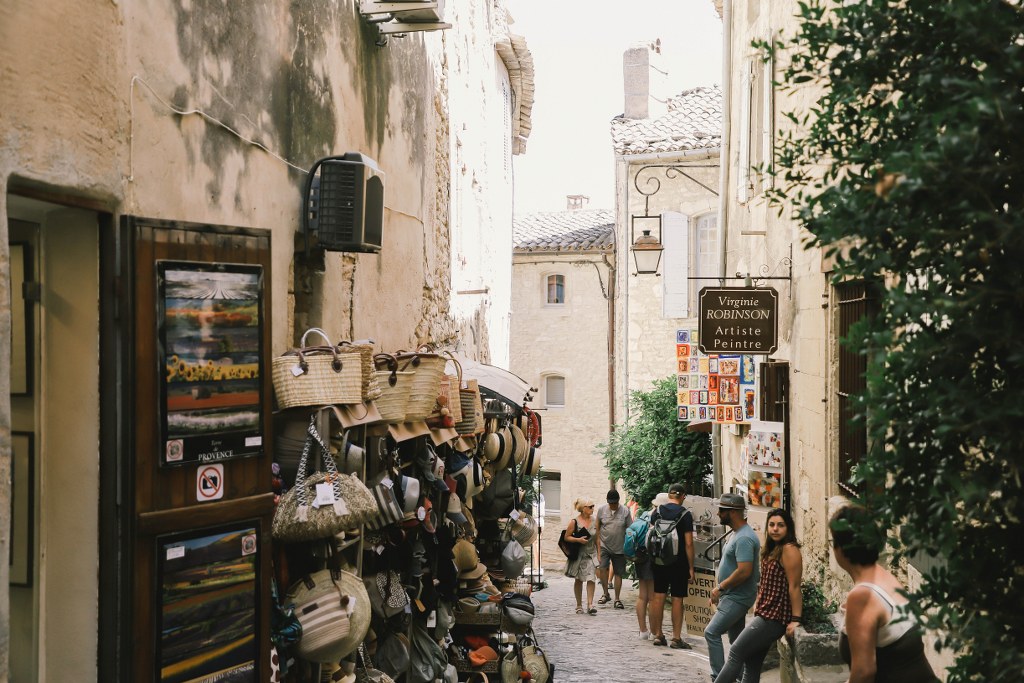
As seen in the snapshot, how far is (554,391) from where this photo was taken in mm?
32031

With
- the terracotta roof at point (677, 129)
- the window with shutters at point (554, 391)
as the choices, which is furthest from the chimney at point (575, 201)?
the terracotta roof at point (677, 129)

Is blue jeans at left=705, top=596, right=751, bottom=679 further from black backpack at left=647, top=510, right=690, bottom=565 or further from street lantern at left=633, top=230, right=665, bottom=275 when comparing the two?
street lantern at left=633, top=230, right=665, bottom=275

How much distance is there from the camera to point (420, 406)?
6.98m

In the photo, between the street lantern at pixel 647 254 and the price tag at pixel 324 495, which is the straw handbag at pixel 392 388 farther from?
the street lantern at pixel 647 254

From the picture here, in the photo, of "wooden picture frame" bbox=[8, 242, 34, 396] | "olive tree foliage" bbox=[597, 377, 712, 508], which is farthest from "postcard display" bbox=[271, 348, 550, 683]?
"olive tree foliage" bbox=[597, 377, 712, 508]

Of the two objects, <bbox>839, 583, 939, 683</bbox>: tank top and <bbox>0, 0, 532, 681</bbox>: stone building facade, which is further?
<bbox>839, 583, 939, 683</bbox>: tank top

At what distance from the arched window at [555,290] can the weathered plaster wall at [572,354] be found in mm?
177

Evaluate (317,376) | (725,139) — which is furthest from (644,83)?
(317,376)

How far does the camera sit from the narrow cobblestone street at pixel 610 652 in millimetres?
9742

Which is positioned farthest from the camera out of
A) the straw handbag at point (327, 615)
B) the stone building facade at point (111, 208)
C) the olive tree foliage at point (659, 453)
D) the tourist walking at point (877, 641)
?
the olive tree foliage at point (659, 453)

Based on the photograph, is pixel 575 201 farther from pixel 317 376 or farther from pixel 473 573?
pixel 317 376

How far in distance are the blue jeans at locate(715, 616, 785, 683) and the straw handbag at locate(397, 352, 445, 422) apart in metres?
2.61

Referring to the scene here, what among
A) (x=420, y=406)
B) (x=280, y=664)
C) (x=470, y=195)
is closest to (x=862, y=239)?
(x=280, y=664)

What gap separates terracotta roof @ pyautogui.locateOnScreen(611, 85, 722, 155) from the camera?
23212 mm
